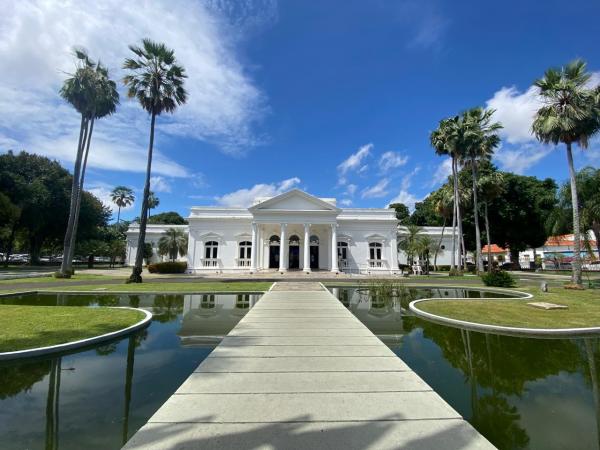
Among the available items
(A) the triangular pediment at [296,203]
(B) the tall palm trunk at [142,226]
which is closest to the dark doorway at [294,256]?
(A) the triangular pediment at [296,203]

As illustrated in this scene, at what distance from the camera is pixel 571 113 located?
17875 millimetres

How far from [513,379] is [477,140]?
28.4 m

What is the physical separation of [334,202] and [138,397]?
34.1 metres

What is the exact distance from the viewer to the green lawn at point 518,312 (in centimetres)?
888

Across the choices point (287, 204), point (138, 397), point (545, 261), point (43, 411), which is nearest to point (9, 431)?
point (43, 411)

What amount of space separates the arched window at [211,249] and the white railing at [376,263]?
17444mm

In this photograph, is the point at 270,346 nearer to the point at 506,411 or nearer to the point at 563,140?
the point at 506,411

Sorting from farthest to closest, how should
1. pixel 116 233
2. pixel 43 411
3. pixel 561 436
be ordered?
pixel 116 233
pixel 43 411
pixel 561 436

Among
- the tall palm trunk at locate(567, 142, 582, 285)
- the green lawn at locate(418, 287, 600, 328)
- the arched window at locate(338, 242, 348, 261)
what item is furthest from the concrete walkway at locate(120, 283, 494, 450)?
the arched window at locate(338, 242, 348, 261)

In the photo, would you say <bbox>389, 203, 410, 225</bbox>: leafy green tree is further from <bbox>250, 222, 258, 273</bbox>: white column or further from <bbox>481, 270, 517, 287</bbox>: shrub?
<bbox>481, 270, 517, 287</bbox>: shrub

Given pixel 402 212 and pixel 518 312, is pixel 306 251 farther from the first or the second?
pixel 402 212

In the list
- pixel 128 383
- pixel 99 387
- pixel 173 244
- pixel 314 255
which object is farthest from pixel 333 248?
pixel 99 387

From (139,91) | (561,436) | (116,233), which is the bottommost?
(561,436)

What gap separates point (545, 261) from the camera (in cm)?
4825
